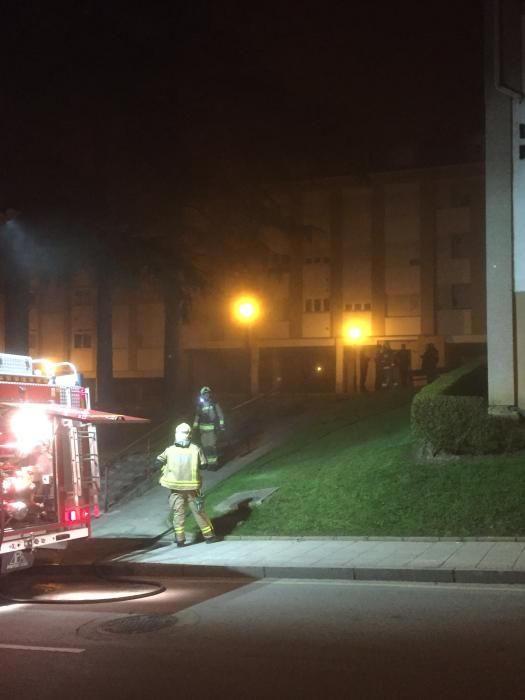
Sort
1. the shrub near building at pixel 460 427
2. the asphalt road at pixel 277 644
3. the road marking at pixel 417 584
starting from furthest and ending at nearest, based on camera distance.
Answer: the shrub near building at pixel 460 427
the road marking at pixel 417 584
the asphalt road at pixel 277 644

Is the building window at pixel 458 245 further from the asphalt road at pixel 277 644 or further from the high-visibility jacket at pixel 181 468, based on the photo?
the asphalt road at pixel 277 644

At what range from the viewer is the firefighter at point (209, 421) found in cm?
1716

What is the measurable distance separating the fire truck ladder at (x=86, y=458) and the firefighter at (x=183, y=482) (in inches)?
67.3

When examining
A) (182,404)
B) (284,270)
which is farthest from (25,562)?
(284,270)

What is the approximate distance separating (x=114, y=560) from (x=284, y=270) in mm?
23328

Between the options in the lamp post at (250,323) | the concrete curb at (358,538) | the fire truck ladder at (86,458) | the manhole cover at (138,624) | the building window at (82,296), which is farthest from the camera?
the building window at (82,296)

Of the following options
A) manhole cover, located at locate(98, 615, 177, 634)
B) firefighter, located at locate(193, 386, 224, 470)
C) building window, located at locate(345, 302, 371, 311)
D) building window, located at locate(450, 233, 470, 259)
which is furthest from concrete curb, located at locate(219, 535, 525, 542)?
building window, located at locate(450, 233, 470, 259)

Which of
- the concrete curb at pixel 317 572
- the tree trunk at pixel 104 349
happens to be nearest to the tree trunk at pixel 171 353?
the tree trunk at pixel 104 349

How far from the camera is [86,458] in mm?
10680

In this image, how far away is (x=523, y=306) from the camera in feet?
47.5

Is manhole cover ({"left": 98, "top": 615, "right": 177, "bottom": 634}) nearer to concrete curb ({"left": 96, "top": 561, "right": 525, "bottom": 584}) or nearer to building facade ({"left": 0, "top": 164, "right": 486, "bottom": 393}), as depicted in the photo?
concrete curb ({"left": 96, "top": 561, "right": 525, "bottom": 584})

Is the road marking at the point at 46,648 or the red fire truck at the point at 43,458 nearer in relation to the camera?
the road marking at the point at 46,648

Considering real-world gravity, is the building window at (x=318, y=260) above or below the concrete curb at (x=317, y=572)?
above

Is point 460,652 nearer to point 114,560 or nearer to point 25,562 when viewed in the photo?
point 25,562
